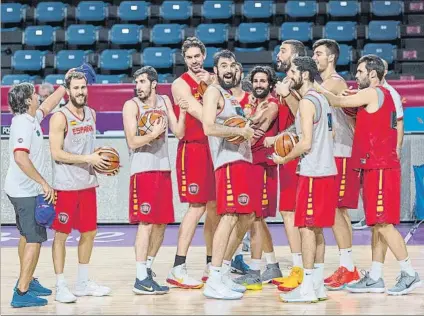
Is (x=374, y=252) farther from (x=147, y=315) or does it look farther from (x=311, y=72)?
(x=147, y=315)

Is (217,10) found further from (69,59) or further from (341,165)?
(341,165)

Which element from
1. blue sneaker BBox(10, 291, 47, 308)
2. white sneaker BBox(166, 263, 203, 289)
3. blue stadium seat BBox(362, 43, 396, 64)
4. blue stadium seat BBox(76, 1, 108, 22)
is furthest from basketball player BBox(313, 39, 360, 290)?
blue stadium seat BBox(76, 1, 108, 22)

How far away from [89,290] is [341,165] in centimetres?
215

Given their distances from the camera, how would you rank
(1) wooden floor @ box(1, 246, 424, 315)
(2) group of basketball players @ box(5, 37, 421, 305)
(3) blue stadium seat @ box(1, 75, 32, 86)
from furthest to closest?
(3) blue stadium seat @ box(1, 75, 32, 86) < (2) group of basketball players @ box(5, 37, 421, 305) < (1) wooden floor @ box(1, 246, 424, 315)

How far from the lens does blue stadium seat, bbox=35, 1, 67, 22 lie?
50.3 ft

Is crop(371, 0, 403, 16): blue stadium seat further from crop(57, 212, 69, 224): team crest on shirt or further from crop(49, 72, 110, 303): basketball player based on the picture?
crop(57, 212, 69, 224): team crest on shirt

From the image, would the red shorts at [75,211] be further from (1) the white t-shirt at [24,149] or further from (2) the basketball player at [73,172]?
(1) the white t-shirt at [24,149]

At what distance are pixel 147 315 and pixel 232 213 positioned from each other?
1.05 metres

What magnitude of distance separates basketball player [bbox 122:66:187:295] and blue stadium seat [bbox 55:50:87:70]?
805 centimetres

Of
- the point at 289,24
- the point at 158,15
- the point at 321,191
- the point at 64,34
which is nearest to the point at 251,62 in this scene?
the point at 289,24

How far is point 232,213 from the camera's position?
21.3 feet

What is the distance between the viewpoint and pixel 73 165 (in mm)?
6398

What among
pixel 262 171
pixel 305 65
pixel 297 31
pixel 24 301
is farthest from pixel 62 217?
pixel 297 31

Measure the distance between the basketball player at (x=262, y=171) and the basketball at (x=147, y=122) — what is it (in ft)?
2.49
